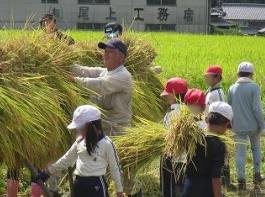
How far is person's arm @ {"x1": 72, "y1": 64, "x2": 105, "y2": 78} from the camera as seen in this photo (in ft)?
15.0

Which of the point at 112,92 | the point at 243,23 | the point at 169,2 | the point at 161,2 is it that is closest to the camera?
the point at 112,92

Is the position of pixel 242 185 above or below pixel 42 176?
below

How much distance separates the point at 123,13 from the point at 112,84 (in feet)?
102

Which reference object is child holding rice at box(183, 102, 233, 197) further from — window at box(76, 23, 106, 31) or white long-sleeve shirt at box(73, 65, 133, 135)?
window at box(76, 23, 106, 31)

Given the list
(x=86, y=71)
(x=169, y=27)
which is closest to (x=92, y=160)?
(x=86, y=71)

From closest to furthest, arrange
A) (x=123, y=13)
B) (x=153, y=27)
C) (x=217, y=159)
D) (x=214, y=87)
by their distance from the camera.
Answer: (x=217, y=159), (x=214, y=87), (x=123, y=13), (x=153, y=27)

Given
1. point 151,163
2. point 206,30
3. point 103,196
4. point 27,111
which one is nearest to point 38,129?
point 27,111

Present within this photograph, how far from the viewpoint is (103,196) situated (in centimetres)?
392

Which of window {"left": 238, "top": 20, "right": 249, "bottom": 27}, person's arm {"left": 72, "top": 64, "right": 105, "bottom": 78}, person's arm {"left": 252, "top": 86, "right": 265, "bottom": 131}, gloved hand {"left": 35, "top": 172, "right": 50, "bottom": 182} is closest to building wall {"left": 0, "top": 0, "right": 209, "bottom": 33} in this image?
window {"left": 238, "top": 20, "right": 249, "bottom": 27}

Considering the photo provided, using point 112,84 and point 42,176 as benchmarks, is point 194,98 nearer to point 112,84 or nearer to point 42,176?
point 112,84

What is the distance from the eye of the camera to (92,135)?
3842mm

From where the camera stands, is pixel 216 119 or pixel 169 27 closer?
pixel 216 119

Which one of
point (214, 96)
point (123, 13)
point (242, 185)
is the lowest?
point (242, 185)

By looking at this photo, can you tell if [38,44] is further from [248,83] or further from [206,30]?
[206,30]
